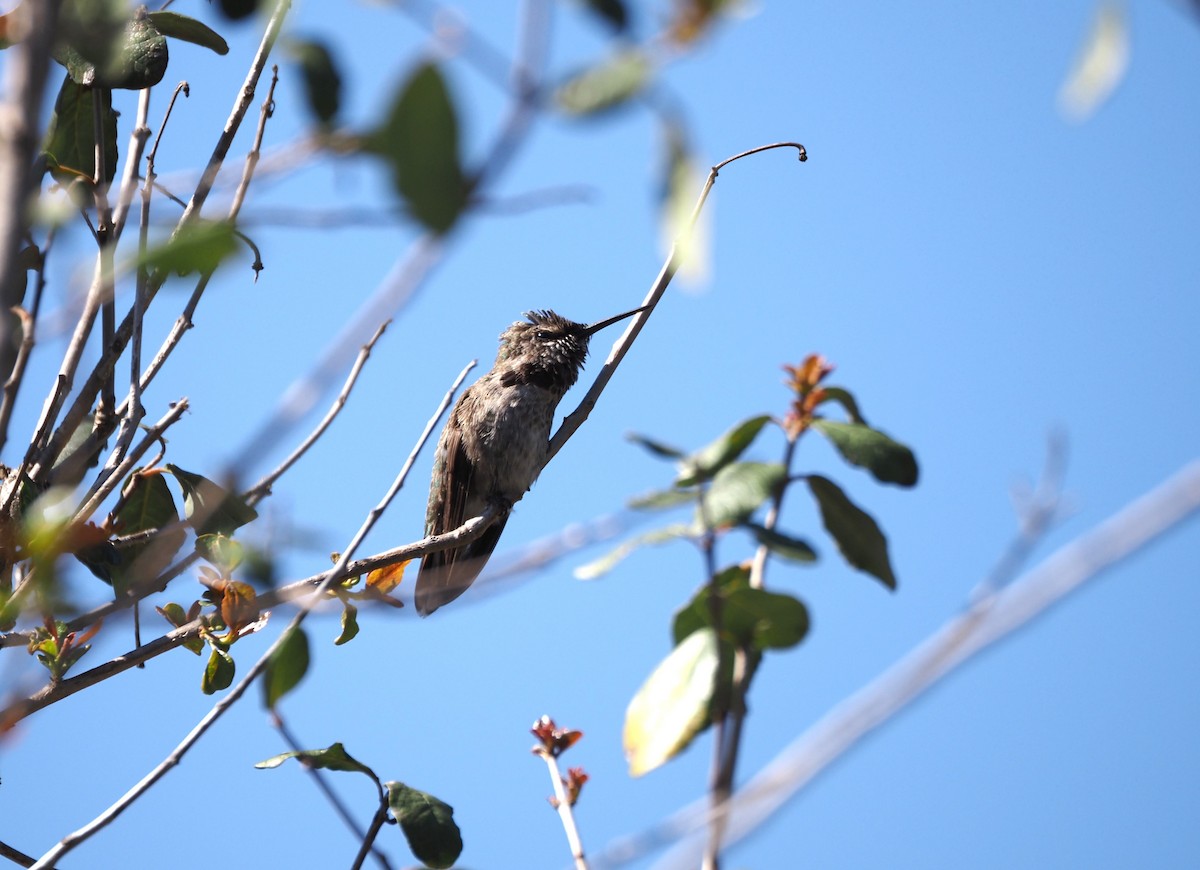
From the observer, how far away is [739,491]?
1491mm

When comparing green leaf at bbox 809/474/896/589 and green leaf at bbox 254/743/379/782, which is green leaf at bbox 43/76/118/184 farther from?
green leaf at bbox 809/474/896/589

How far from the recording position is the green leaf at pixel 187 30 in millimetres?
2814

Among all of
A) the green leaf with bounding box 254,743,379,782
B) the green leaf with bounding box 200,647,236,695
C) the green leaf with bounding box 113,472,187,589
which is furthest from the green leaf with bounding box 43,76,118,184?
the green leaf with bounding box 254,743,379,782

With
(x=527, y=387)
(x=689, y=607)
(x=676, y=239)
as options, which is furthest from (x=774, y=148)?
(x=527, y=387)

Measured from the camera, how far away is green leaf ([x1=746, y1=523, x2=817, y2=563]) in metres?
1.45

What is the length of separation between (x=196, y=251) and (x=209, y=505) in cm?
166

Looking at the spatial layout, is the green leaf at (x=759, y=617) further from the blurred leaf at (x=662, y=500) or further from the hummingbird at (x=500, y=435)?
the hummingbird at (x=500, y=435)

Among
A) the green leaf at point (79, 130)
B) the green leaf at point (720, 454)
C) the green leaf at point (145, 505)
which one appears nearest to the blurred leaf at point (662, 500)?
the green leaf at point (720, 454)

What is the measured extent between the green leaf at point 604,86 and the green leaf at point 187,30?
2162mm

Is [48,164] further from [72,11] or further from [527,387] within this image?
[527,387]

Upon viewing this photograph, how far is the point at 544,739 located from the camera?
2.27m

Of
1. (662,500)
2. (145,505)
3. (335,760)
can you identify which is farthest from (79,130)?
(662,500)

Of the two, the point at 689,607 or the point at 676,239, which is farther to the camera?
the point at 689,607

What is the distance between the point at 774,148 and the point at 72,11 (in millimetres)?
2018
